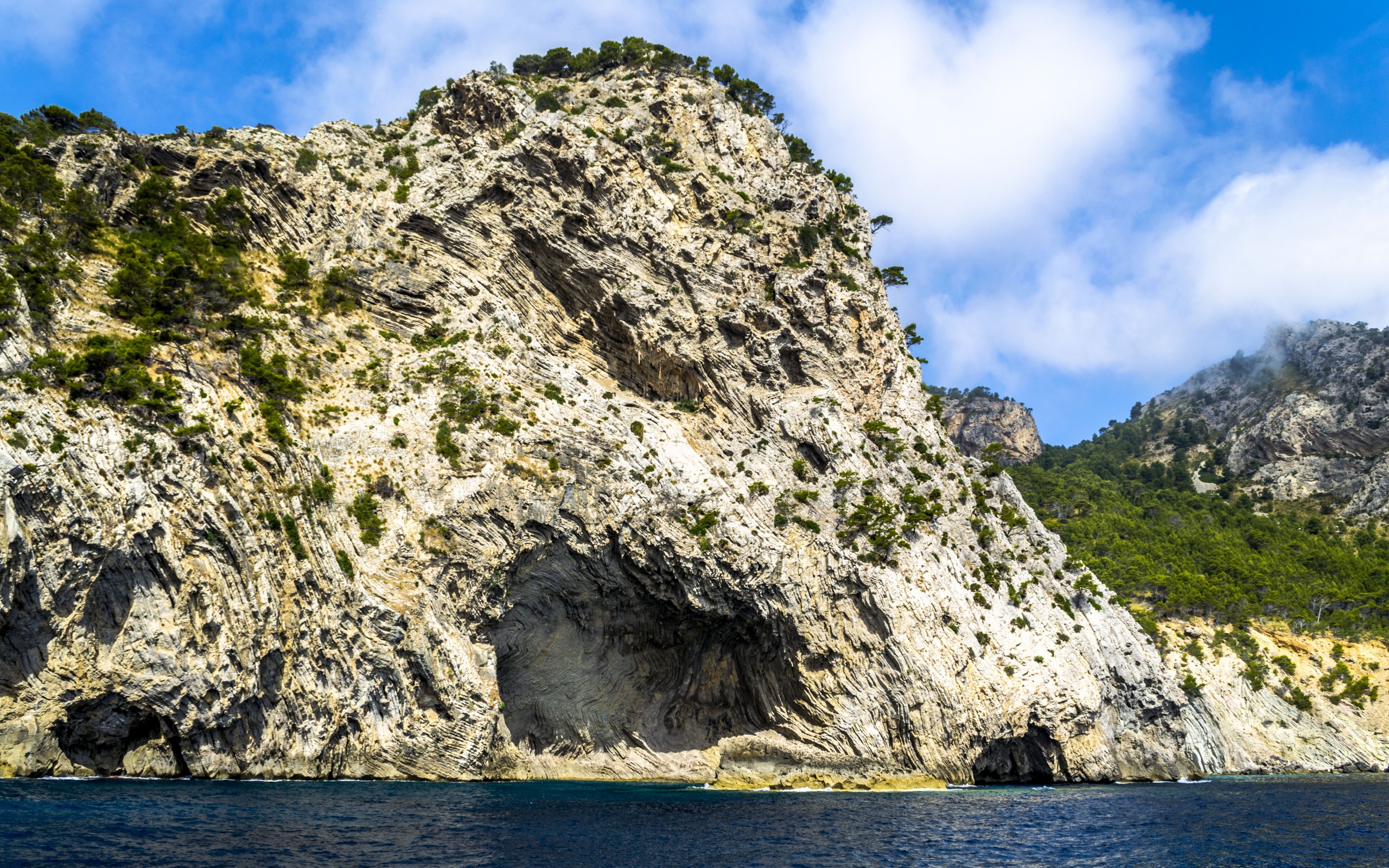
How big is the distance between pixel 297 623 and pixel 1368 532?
130016 millimetres

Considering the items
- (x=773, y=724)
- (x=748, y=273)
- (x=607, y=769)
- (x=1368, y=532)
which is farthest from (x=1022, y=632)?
(x=1368, y=532)

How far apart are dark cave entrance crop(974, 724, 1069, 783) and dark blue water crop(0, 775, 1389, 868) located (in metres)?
8.74

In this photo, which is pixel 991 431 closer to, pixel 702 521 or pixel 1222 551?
pixel 1222 551

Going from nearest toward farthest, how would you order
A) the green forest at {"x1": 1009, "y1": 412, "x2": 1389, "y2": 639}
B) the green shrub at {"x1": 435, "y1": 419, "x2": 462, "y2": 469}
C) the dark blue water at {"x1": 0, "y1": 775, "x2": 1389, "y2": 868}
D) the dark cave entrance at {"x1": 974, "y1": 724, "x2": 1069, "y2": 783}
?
1. the dark blue water at {"x1": 0, "y1": 775, "x2": 1389, "y2": 868}
2. the green shrub at {"x1": 435, "y1": 419, "x2": 462, "y2": 469}
3. the dark cave entrance at {"x1": 974, "y1": 724, "x2": 1069, "y2": 783}
4. the green forest at {"x1": 1009, "y1": 412, "x2": 1389, "y2": 639}

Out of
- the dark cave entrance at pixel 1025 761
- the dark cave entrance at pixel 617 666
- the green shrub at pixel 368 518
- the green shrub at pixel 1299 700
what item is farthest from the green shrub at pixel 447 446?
the green shrub at pixel 1299 700

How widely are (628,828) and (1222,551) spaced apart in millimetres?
88876

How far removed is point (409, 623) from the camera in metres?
42.7

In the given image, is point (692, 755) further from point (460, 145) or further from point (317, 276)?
point (460, 145)

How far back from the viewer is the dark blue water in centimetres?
2153

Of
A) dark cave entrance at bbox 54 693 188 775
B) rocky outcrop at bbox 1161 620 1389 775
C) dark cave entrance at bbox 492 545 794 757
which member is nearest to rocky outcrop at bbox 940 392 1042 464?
rocky outcrop at bbox 1161 620 1389 775

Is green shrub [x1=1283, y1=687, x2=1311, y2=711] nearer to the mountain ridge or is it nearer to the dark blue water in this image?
the mountain ridge

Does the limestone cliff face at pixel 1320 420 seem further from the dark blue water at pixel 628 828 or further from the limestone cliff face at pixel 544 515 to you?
the dark blue water at pixel 628 828

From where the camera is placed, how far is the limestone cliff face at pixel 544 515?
3588 centimetres

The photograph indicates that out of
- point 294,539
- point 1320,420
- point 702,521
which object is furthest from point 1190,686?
point 1320,420
